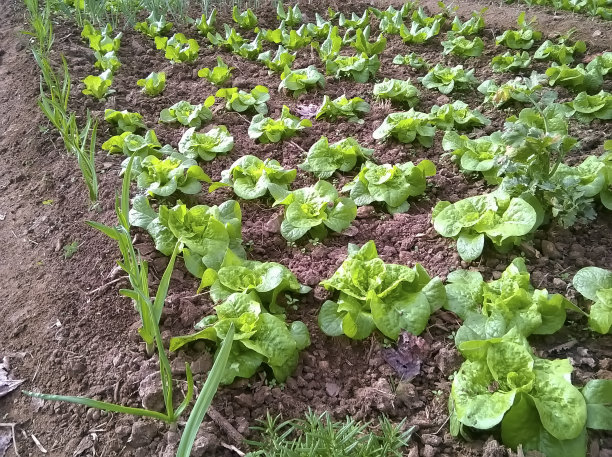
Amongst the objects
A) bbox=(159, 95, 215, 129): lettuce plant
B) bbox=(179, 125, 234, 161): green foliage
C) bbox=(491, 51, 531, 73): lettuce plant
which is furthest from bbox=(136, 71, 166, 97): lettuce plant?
bbox=(491, 51, 531, 73): lettuce plant

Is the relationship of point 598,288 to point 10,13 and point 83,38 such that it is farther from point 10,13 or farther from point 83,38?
point 10,13

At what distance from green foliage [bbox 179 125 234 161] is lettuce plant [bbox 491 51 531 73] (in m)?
2.09

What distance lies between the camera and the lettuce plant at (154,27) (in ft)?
14.8

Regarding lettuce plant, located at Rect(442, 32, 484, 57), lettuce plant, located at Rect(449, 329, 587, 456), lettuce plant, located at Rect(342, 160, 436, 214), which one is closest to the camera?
lettuce plant, located at Rect(449, 329, 587, 456)

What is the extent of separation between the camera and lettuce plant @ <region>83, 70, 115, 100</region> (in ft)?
11.1

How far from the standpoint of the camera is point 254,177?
2.60m

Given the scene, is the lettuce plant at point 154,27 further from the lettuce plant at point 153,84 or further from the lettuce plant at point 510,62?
the lettuce plant at point 510,62

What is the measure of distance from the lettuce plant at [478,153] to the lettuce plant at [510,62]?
1.26m

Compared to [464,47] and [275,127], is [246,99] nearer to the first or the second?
[275,127]

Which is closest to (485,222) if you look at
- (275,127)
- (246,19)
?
(275,127)

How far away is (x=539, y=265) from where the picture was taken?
2.13 m

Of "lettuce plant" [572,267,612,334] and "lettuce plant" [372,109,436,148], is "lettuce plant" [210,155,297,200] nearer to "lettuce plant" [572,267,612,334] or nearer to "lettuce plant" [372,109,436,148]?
"lettuce plant" [372,109,436,148]

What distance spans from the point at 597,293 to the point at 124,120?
2.66 m

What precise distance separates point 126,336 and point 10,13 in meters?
4.66
